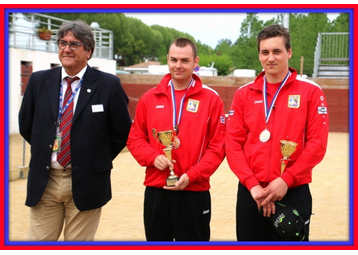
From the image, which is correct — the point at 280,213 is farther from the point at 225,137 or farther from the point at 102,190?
the point at 102,190

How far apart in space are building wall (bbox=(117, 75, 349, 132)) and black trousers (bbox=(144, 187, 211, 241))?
54.5 ft

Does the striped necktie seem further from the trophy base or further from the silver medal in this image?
the silver medal

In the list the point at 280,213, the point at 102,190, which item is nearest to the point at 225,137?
the point at 280,213

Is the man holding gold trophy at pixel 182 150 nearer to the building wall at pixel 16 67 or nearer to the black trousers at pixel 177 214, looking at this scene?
the black trousers at pixel 177 214

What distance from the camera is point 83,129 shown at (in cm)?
343

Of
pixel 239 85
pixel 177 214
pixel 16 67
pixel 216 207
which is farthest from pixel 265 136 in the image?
pixel 239 85

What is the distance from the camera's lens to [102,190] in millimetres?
3576

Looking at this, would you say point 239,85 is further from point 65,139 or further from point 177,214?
point 65,139

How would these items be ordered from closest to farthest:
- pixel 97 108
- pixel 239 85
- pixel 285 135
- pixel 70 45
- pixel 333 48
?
1. pixel 285 135
2. pixel 70 45
3. pixel 97 108
4. pixel 239 85
5. pixel 333 48

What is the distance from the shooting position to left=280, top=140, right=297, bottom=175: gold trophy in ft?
10.4

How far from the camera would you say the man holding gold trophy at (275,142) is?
3.20m

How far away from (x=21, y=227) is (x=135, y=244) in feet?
9.89

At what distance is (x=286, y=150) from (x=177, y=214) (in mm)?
923

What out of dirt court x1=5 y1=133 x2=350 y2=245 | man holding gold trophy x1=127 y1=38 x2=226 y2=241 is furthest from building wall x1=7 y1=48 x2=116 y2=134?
man holding gold trophy x1=127 y1=38 x2=226 y2=241
